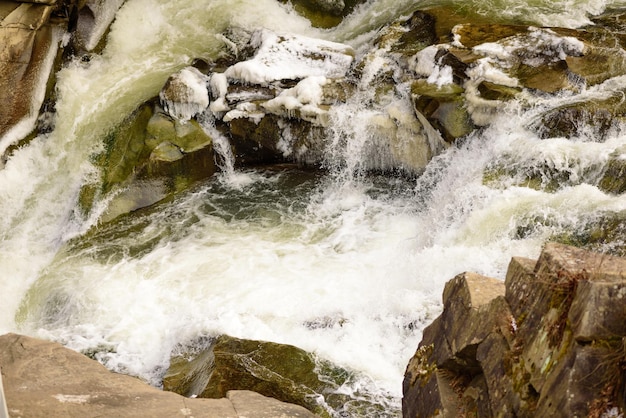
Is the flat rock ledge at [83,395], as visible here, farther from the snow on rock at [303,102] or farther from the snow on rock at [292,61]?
the snow on rock at [292,61]

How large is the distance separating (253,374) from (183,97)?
5.57 meters

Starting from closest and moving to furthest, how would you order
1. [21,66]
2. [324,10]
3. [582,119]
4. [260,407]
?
1. [260,407]
2. [582,119]
3. [21,66]
4. [324,10]

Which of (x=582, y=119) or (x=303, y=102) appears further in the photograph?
(x=303, y=102)

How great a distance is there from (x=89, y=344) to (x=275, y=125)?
451cm

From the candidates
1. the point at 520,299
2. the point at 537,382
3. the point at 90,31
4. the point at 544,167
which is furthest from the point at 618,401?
the point at 90,31

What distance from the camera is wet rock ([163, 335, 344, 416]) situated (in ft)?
20.7

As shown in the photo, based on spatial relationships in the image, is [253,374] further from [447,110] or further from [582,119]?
[582,119]

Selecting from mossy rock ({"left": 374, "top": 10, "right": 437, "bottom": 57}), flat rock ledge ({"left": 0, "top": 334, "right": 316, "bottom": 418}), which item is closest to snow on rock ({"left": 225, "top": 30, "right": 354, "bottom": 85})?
mossy rock ({"left": 374, "top": 10, "right": 437, "bottom": 57})

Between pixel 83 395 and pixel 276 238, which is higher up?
pixel 83 395

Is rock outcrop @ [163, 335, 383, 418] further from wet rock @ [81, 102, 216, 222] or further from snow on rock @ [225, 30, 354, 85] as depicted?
snow on rock @ [225, 30, 354, 85]

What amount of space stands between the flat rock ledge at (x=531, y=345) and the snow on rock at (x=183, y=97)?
22.0 feet

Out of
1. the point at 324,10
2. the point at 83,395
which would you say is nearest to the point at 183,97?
the point at 324,10

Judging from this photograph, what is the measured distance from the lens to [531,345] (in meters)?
3.84

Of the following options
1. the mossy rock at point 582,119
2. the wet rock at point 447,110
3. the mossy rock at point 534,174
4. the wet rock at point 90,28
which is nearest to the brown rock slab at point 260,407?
the mossy rock at point 534,174
